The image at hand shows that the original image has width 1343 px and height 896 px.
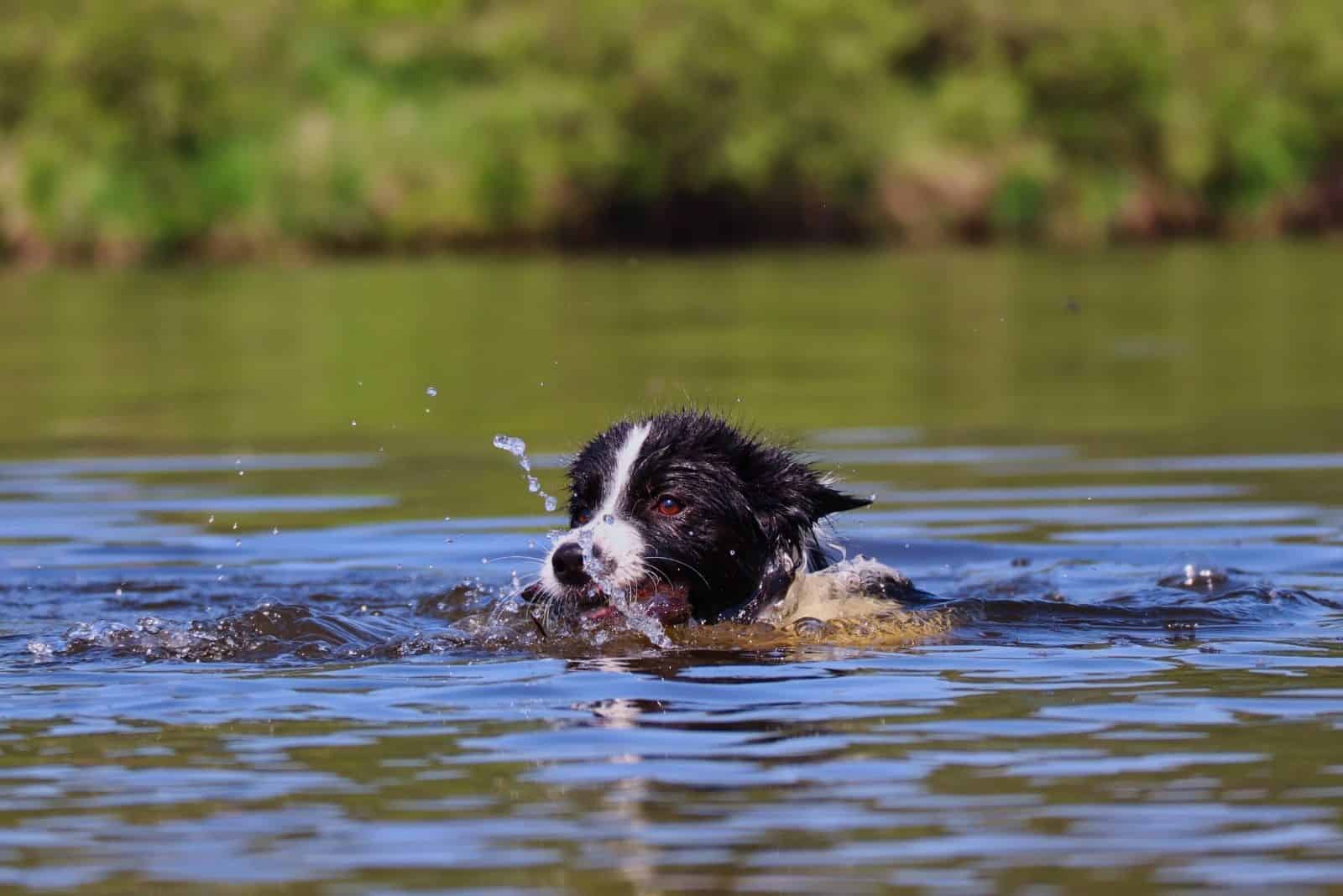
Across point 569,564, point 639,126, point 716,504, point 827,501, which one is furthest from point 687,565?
point 639,126

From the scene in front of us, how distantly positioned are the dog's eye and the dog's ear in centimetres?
66

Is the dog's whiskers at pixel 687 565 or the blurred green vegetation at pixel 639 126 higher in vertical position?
the blurred green vegetation at pixel 639 126

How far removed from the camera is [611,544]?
26.3 ft

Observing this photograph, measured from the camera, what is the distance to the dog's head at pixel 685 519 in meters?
8.06

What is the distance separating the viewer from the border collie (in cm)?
808

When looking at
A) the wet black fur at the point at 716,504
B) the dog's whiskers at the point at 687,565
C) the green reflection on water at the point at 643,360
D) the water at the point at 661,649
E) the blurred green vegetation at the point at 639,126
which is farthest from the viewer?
the blurred green vegetation at the point at 639,126

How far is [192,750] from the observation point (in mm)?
6258

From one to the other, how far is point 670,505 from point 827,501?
773 millimetres

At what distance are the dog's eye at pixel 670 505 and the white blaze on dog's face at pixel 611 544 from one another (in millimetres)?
137

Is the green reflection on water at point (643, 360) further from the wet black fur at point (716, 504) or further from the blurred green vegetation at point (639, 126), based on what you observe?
the blurred green vegetation at point (639, 126)

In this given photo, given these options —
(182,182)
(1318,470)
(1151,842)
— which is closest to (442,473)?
(1318,470)

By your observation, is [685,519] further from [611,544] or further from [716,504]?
[611,544]

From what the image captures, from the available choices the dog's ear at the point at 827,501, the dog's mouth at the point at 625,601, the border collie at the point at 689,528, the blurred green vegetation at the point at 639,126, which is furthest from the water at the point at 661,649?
the blurred green vegetation at the point at 639,126

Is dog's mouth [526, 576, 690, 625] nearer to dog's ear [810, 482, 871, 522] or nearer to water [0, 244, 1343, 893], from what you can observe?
water [0, 244, 1343, 893]
